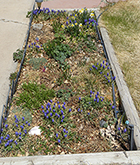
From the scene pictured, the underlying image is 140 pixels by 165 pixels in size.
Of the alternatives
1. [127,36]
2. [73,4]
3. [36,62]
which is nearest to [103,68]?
[36,62]

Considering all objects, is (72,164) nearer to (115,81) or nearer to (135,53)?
Result: (115,81)

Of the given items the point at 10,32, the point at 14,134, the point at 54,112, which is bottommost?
the point at 14,134

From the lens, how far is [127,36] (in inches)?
185

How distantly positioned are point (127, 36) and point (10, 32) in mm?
2527

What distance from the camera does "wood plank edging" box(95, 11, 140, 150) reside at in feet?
9.66

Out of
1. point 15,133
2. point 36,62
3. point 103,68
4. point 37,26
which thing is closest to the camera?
point 15,133

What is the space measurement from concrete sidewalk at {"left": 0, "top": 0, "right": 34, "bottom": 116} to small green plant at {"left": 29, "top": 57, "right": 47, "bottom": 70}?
33cm

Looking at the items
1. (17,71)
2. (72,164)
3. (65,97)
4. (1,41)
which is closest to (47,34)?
(1,41)

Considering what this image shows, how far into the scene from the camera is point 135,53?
4305mm

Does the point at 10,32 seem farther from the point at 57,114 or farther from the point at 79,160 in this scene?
the point at 79,160

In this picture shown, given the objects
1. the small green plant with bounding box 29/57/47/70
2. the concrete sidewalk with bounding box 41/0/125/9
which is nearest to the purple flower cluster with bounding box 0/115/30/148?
the small green plant with bounding box 29/57/47/70

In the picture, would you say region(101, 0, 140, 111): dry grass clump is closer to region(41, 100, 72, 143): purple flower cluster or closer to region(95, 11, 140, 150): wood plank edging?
region(95, 11, 140, 150): wood plank edging

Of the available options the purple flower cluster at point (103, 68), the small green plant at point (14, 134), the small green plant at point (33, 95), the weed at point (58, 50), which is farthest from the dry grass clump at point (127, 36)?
the small green plant at point (14, 134)

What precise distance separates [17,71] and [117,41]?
6.96ft
